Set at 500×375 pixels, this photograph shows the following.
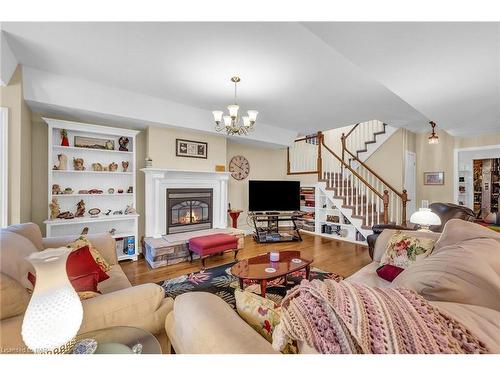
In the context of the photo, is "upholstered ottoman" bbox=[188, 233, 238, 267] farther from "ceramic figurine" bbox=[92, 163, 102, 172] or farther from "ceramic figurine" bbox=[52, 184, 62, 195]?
"ceramic figurine" bbox=[52, 184, 62, 195]

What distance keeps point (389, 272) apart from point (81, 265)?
2.41 metres

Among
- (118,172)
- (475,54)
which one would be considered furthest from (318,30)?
(118,172)

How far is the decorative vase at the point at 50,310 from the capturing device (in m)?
0.81

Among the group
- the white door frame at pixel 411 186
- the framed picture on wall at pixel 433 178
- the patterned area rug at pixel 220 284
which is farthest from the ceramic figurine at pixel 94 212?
the framed picture on wall at pixel 433 178

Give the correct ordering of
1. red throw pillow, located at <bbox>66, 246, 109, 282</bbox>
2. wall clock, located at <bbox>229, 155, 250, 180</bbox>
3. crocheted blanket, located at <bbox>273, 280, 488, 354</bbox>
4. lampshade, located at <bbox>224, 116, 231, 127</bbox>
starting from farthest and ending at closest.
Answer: wall clock, located at <bbox>229, 155, 250, 180</bbox>
lampshade, located at <bbox>224, 116, 231, 127</bbox>
red throw pillow, located at <bbox>66, 246, 109, 282</bbox>
crocheted blanket, located at <bbox>273, 280, 488, 354</bbox>

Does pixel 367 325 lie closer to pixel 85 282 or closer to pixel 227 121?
pixel 85 282

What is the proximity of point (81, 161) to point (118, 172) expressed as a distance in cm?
51

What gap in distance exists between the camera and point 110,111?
3080mm

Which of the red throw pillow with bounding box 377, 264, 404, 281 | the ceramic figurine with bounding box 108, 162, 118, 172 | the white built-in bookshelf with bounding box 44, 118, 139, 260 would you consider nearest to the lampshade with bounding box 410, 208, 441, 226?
the red throw pillow with bounding box 377, 264, 404, 281

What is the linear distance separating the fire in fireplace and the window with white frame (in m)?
1.97

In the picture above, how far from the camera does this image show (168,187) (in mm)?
3973

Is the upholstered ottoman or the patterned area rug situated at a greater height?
the upholstered ottoman

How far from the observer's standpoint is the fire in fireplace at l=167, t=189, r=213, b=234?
402 cm
